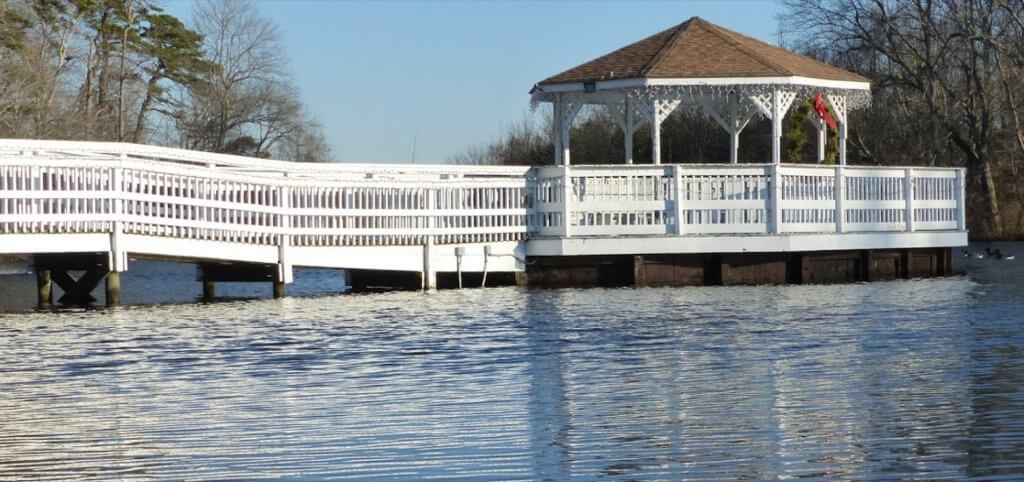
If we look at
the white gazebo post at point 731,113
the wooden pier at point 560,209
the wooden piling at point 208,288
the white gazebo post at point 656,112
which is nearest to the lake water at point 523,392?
the wooden pier at point 560,209

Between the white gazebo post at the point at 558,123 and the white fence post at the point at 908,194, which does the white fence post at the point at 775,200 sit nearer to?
the white fence post at the point at 908,194

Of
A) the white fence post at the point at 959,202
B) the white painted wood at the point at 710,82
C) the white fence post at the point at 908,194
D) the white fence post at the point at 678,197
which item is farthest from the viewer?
the white fence post at the point at 959,202

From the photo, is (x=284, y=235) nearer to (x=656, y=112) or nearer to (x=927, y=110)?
(x=656, y=112)

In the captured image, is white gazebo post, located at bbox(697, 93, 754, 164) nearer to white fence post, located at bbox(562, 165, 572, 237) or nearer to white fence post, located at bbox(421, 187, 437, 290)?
white fence post, located at bbox(562, 165, 572, 237)

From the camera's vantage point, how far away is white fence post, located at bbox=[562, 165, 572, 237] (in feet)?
78.8

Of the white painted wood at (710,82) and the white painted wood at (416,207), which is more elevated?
the white painted wood at (710,82)

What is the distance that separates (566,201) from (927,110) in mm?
25857

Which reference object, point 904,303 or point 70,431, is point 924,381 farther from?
point 904,303

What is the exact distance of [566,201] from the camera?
2400 cm

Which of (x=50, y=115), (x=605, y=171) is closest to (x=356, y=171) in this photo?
(x=605, y=171)

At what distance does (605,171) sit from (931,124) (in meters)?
25.2

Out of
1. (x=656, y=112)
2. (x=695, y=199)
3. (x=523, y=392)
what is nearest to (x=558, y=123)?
(x=656, y=112)

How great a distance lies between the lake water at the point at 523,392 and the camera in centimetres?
827

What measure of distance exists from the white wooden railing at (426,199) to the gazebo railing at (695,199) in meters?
0.02
